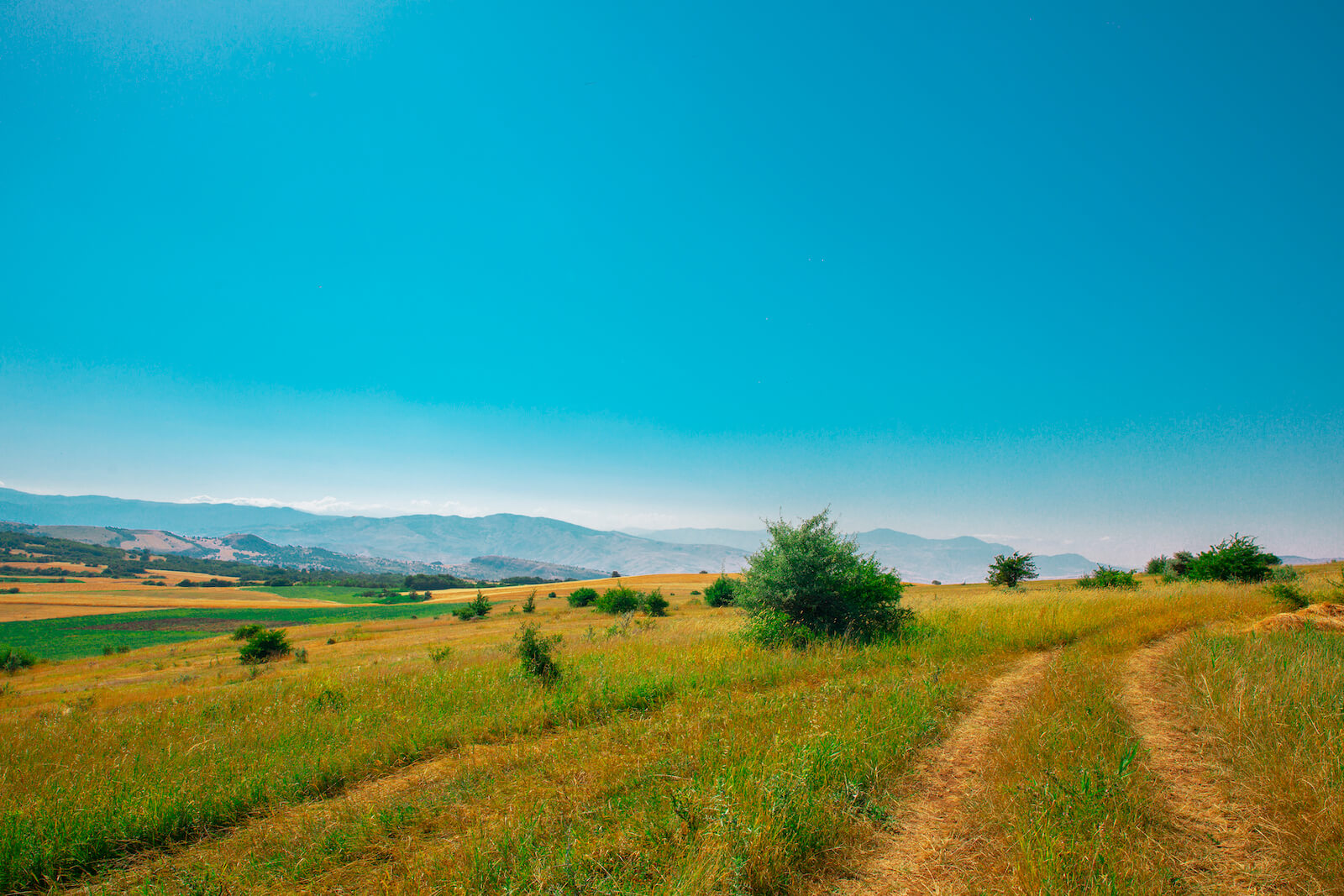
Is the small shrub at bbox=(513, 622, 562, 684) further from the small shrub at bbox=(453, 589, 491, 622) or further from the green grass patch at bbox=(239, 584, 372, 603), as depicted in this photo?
the green grass patch at bbox=(239, 584, 372, 603)

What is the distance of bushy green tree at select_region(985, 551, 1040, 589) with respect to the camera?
40.9 metres

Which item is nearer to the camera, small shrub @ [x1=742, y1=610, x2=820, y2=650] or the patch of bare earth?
the patch of bare earth

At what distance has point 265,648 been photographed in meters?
33.8

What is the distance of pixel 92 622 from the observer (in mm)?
79562

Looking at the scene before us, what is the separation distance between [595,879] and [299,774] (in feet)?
17.5

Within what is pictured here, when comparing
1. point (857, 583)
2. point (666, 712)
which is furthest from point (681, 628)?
point (666, 712)

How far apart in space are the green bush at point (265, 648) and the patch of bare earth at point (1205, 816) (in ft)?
140

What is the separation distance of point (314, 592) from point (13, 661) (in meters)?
136

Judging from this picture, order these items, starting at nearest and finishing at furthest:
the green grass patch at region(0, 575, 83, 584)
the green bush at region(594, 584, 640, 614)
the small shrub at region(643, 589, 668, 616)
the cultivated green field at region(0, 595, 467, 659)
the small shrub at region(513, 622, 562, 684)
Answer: the small shrub at region(513, 622, 562, 684)
the small shrub at region(643, 589, 668, 616)
the green bush at region(594, 584, 640, 614)
the cultivated green field at region(0, 595, 467, 659)
the green grass patch at region(0, 575, 83, 584)

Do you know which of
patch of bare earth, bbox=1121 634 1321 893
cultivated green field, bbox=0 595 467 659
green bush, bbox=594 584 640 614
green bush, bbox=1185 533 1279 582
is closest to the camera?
patch of bare earth, bbox=1121 634 1321 893

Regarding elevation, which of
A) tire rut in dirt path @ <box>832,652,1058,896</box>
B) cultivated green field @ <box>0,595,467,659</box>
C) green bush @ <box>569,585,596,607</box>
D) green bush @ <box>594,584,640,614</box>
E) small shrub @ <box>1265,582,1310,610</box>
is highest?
small shrub @ <box>1265,582,1310,610</box>

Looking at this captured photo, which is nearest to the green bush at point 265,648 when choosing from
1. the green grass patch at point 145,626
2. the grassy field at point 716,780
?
the grassy field at point 716,780

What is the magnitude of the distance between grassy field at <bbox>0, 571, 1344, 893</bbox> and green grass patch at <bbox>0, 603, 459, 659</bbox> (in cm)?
6804

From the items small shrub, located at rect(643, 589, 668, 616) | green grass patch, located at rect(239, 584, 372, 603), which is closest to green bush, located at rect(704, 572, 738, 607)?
small shrub, located at rect(643, 589, 668, 616)
